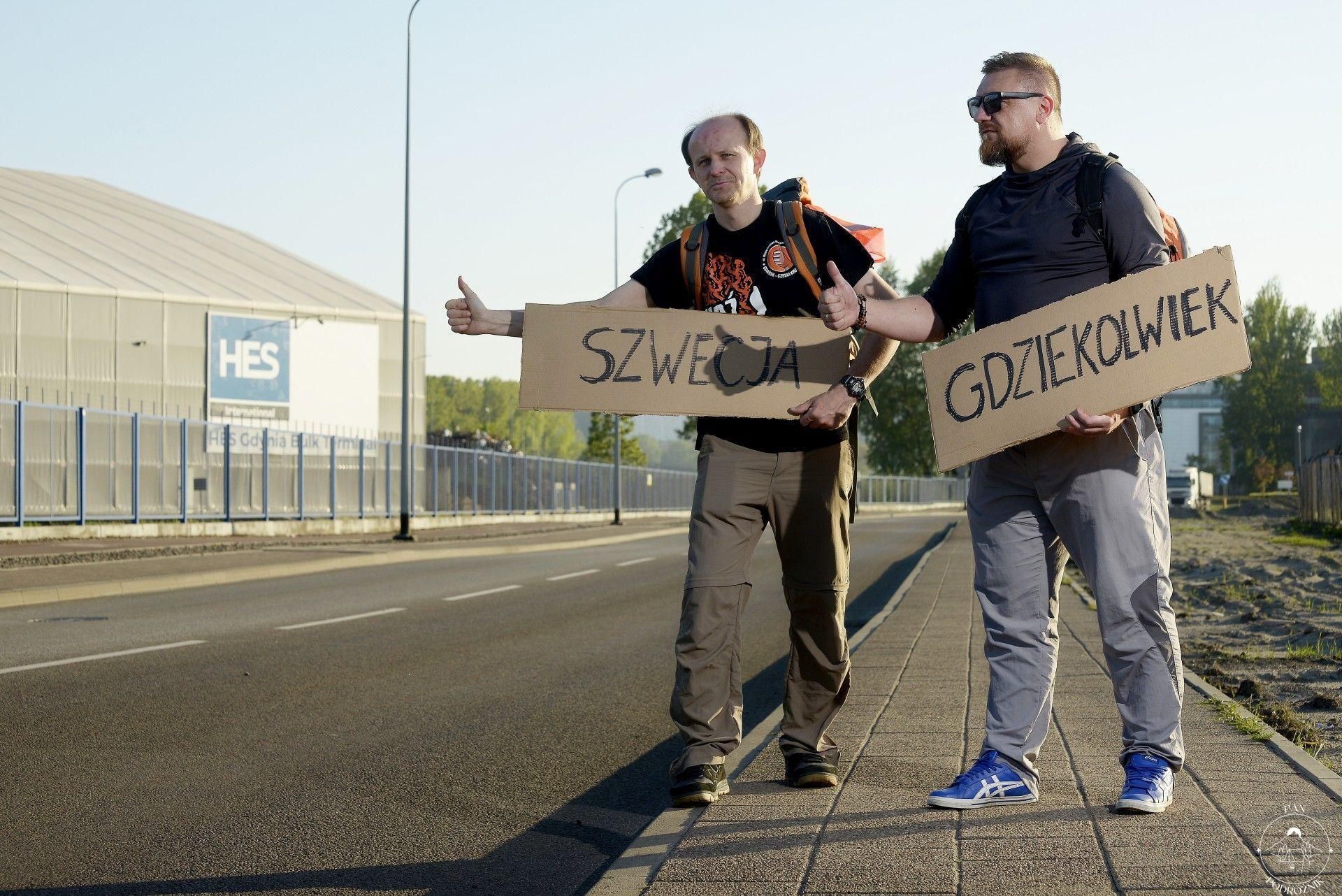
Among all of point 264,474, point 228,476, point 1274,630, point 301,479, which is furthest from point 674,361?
point 301,479

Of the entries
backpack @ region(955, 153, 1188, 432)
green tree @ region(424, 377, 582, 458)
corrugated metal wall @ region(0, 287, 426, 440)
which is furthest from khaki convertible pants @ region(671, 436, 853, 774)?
green tree @ region(424, 377, 582, 458)

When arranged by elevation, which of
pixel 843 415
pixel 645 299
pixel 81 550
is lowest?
pixel 81 550

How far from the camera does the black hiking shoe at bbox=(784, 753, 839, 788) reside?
4.64 m

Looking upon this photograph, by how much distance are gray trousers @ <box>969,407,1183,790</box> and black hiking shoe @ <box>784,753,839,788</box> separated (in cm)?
54

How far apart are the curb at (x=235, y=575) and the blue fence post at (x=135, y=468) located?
6.85m

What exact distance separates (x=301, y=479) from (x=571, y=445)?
145 meters

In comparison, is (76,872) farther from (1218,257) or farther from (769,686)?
(769,686)

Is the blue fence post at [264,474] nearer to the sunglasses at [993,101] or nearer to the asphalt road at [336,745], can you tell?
the asphalt road at [336,745]

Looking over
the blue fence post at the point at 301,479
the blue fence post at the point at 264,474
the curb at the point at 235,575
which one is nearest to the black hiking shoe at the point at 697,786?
the curb at the point at 235,575

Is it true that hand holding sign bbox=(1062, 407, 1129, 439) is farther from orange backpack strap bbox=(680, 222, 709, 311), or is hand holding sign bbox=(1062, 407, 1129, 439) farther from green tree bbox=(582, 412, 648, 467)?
green tree bbox=(582, 412, 648, 467)

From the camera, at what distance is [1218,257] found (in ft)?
13.9

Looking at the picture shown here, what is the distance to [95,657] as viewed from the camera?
31.3 ft

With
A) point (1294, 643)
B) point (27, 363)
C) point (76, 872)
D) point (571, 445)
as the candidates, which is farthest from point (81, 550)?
point (571, 445)

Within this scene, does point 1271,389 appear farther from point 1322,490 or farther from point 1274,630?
point 1274,630
